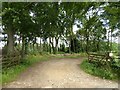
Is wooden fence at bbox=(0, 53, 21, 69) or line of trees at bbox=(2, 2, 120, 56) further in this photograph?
line of trees at bbox=(2, 2, 120, 56)

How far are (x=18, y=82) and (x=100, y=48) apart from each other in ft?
111

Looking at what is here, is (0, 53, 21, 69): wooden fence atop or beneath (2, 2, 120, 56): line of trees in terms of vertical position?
beneath

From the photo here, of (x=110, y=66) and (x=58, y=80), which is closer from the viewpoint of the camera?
(x=58, y=80)

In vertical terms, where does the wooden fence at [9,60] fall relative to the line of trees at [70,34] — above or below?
below

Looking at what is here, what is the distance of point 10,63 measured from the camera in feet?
59.3

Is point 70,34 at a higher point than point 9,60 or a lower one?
higher

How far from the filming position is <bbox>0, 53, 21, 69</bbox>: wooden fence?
16.8m

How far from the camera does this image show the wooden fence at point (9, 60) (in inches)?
660

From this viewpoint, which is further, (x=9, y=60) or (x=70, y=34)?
(x=70, y=34)

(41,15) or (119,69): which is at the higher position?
(41,15)

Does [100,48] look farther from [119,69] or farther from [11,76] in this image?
[11,76]

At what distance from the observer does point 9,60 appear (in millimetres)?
17969

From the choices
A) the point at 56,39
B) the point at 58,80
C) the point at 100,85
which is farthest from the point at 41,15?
the point at 56,39

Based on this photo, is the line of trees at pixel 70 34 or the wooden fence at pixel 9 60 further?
the line of trees at pixel 70 34
